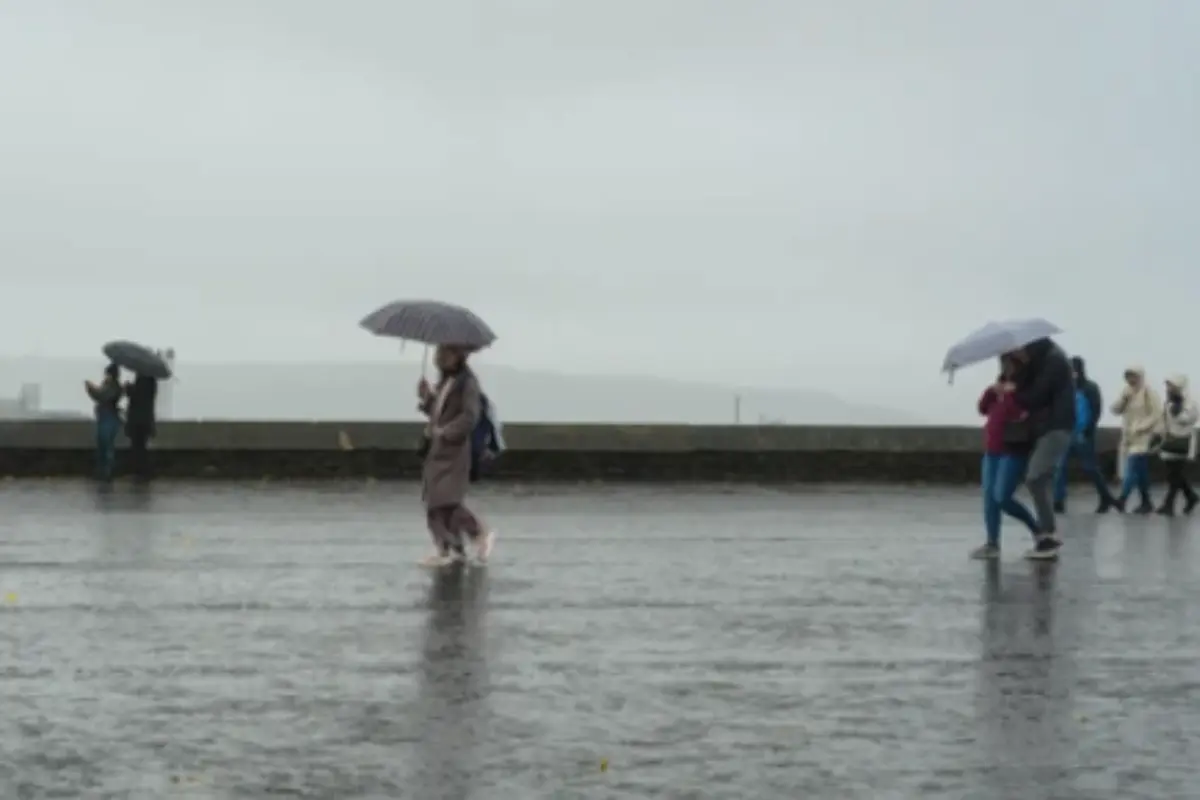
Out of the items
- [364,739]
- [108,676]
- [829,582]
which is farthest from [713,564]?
[364,739]

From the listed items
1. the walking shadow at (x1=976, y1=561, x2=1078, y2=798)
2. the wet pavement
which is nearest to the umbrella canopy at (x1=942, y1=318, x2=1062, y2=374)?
the wet pavement

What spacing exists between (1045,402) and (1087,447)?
10.5m

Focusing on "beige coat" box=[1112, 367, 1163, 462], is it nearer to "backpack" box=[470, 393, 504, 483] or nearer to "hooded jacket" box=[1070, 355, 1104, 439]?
"hooded jacket" box=[1070, 355, 1104, 439]

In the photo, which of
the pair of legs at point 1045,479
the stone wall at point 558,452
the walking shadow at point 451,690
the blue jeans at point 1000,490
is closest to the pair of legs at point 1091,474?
the stone wall at point 558,452

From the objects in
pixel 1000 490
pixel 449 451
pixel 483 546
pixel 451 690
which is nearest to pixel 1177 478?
pixel 1000 490

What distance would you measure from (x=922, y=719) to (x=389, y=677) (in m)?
2.34

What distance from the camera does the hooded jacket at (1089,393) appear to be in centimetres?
2695

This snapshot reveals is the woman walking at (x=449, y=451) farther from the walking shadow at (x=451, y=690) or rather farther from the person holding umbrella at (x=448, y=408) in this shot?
the walking shadow at (x=451, y=690)

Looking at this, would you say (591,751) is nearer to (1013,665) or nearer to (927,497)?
(1013,665)

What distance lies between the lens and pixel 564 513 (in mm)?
24594

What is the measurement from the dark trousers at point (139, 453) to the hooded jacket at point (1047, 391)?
17.1 metres

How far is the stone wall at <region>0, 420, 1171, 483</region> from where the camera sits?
33.2m

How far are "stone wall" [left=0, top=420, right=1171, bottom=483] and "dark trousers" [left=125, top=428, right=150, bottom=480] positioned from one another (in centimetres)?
83

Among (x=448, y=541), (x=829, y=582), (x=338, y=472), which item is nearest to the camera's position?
(x=829, y=582)
